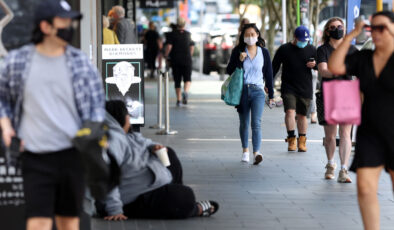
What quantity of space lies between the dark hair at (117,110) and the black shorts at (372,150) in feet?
6.92

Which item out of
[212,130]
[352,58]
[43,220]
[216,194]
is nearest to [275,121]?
[212,130]

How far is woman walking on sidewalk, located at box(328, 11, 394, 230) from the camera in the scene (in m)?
6.64

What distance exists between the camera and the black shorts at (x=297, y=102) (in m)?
13.7

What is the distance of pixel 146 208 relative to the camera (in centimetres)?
833

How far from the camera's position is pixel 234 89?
1237 cm

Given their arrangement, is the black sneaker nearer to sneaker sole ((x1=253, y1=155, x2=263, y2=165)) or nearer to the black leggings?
sneaker sole ((x1=253, y1=155, x2=263, y2=165))

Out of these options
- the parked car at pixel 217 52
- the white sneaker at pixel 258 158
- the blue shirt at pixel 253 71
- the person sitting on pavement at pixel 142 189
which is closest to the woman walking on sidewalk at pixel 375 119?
the person sitting on pavement at pixel 142 189

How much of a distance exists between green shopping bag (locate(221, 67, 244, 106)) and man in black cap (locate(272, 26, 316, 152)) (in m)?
1.20

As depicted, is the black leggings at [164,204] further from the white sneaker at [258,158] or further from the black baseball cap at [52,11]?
the white sneaker at [258,158]

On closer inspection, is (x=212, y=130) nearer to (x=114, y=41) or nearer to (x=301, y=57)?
(x=114, y=41)

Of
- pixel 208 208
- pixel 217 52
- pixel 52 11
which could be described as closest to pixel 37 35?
pixel 52 11

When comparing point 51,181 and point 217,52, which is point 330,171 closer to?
point 51,181

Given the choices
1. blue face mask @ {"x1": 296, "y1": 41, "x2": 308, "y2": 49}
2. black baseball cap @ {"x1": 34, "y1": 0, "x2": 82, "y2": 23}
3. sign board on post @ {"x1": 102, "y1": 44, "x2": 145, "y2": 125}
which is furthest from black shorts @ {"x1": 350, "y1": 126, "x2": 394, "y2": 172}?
sign board on post @ {"x1": 102, "y1": 44, "x2": 145, "y2": 125}

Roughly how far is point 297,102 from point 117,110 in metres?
6.26
